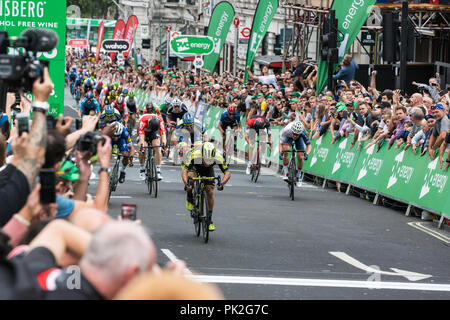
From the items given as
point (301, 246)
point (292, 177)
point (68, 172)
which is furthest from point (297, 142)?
point (68, 172)

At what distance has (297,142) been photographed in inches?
908

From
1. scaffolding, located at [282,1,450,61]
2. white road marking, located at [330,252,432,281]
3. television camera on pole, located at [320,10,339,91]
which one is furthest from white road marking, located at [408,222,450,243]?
scaffolding, located at [282,1,450,61]

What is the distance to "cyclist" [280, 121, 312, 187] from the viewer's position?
73.5ft

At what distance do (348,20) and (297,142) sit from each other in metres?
5.56

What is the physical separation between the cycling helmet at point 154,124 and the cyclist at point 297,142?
298 cm

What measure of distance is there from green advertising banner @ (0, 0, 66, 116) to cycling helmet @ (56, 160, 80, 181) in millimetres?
8011

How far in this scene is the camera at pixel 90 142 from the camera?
6926 mm

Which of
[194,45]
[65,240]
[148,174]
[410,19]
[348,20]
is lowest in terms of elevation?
[148,174]

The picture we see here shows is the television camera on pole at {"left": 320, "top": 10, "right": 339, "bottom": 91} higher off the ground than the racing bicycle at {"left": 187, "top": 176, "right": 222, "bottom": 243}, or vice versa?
the television camera on pole at {"left": 320, "top": 10, "right": 339, "bottom": 91}

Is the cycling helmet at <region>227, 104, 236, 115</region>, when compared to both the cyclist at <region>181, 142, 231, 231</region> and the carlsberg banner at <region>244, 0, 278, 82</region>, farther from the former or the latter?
the cyclist at <region>181, 142, 231, 231</region>

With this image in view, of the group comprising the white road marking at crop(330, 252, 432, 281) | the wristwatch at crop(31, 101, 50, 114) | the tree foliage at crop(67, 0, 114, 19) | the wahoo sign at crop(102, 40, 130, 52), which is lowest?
the white road marking at crop(330, 252, 432, 281)

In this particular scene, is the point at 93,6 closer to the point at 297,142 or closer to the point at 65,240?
the point at 297,142

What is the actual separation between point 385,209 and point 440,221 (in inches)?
115
